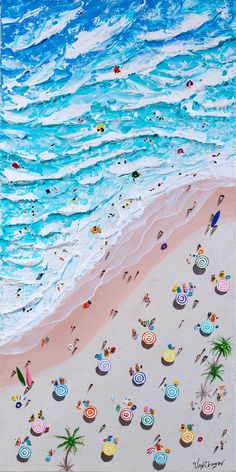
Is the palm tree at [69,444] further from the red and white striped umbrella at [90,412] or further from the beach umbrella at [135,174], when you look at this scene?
the beach umbrella at [135,174]

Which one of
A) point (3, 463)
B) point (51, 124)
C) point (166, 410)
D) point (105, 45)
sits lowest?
point (3, 463)

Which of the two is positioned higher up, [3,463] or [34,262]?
[34,262]

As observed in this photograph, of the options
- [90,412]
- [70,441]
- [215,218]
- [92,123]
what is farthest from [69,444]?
[92,123]

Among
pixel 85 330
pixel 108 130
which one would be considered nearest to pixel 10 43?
pixel 108 130

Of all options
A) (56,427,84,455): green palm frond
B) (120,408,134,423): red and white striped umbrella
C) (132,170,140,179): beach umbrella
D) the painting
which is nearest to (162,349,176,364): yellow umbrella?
the painting

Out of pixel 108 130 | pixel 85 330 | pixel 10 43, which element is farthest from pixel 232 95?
pixel 85 330

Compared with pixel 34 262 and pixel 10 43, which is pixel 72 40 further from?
pixel 34 262

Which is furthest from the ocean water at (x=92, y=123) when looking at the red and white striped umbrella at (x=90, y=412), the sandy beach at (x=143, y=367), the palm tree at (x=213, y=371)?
the palm tree at (x=213, y=371)
